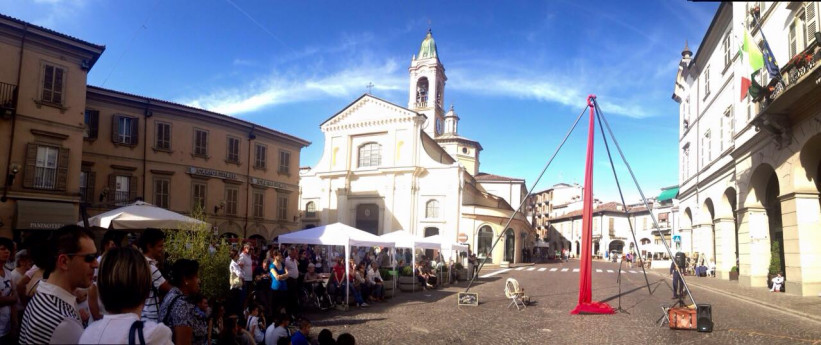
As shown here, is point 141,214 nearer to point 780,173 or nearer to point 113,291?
point 113,291

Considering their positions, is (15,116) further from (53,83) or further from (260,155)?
(260,155)

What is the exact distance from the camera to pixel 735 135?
23438 millimetres

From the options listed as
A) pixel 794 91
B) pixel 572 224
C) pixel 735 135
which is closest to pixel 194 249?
pixel 794 91

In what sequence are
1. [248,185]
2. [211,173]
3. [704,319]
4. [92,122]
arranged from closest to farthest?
[704,319]
[92,122]
[211,173]
[248,185]

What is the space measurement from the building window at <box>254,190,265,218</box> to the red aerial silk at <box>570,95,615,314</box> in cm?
2370

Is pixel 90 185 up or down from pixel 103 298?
up

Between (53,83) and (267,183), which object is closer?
(53,83)

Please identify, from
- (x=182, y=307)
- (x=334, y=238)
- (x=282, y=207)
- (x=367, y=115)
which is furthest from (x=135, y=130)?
(x=182, y=307)

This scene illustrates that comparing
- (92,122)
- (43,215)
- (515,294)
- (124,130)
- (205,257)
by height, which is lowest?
(515,294)

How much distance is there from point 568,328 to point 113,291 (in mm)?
11151

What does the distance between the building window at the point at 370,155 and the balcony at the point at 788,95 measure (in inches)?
1317

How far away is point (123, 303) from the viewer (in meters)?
2.75

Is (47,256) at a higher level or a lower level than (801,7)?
lower

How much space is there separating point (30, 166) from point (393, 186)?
2959 cm
